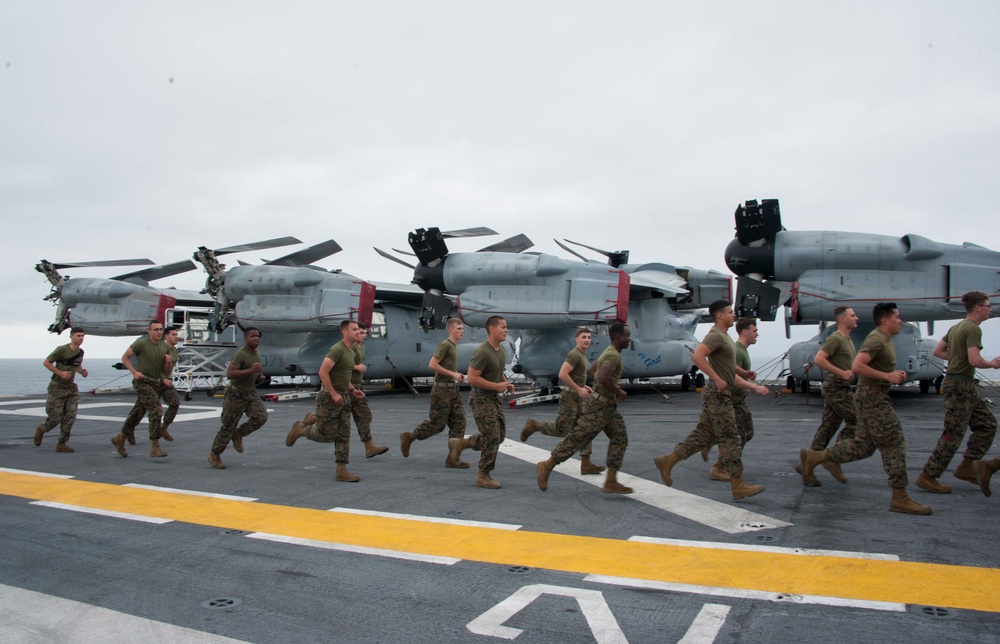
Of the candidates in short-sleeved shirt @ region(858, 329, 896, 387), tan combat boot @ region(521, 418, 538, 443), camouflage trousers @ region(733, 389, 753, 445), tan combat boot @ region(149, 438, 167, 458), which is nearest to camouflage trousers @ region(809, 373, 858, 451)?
camouflage trousers @ region(733, 389, 753, 445)

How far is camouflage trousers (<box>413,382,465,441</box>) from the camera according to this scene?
27.8 feet

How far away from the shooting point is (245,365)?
8586 mm

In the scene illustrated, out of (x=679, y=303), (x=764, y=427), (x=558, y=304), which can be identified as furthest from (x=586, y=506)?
(x=679, y=303)

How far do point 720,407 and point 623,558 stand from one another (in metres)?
2.38

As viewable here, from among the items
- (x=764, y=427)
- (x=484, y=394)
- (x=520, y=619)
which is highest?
(x=484, y=394)

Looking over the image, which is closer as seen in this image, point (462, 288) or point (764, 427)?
point (764, 427)

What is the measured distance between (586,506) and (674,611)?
102 inches

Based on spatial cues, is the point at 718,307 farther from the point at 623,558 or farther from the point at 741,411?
the point at 623,558

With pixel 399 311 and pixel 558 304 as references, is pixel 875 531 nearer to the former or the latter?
pixel 558 304

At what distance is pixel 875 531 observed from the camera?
5.13 meters

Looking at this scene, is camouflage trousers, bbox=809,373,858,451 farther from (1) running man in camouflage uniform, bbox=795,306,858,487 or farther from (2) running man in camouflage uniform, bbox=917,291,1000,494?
(2) running man in camouflage uniform, bbox=917,291,1000,494

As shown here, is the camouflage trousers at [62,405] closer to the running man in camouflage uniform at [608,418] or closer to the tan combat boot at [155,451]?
the tan combat boot at [155,451]

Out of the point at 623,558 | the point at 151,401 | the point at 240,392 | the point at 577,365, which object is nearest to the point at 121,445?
the point at 151,401

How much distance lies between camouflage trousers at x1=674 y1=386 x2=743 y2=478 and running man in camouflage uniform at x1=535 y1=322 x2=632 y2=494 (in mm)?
732
